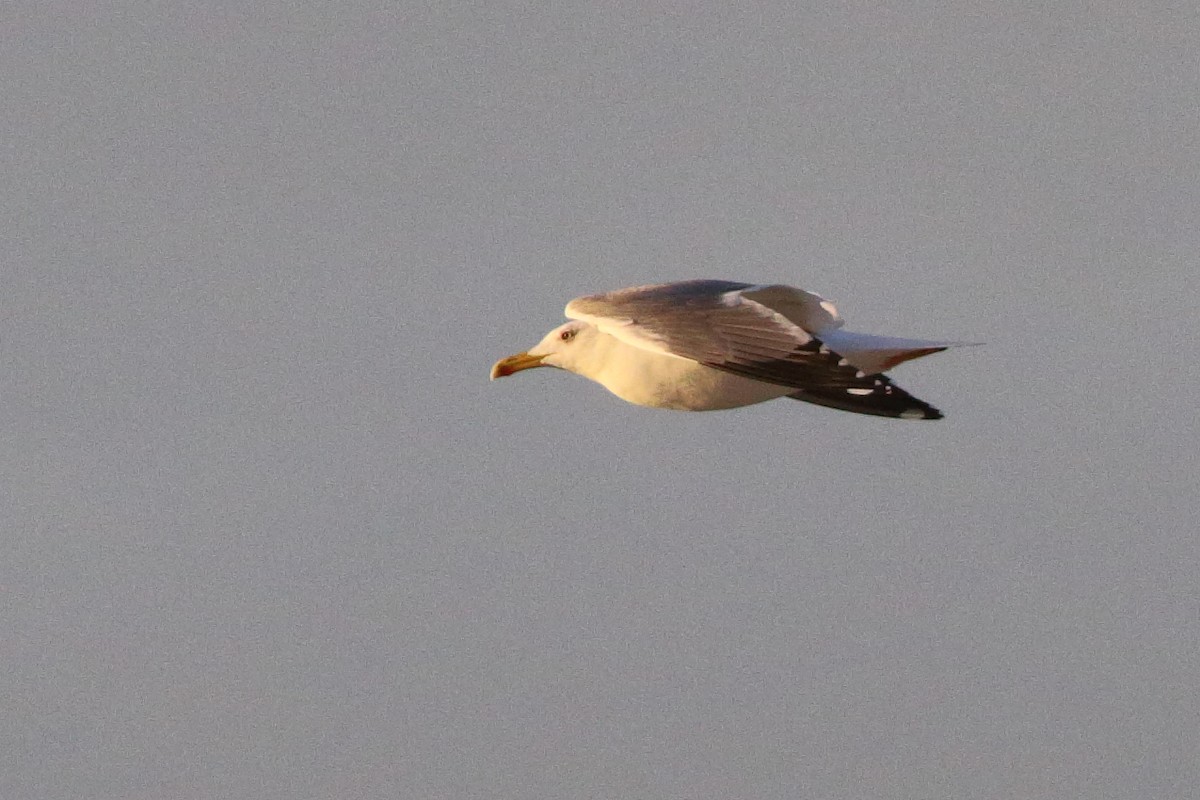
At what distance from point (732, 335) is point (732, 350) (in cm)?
16

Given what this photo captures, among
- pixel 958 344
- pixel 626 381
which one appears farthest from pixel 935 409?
pixel 626 381

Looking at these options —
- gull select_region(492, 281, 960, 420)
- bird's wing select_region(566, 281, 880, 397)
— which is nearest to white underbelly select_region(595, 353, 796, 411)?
gull select_region(492, 281, 960, 420)

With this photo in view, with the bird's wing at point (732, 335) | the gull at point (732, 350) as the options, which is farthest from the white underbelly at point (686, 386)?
the bird's wing at point (732, 335)

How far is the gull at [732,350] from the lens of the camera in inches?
788

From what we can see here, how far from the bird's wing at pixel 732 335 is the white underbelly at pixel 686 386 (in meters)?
0.37

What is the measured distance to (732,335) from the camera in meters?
20.1

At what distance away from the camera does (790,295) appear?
20.8 m

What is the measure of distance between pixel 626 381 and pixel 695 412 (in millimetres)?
527

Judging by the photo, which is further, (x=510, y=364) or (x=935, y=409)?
(x=510, y=364)

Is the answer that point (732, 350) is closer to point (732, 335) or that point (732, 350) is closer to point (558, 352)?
point (732, 335)

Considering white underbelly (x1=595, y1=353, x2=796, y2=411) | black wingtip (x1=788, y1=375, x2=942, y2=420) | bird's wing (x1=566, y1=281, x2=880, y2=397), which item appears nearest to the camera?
bird's wing (x1=566, y1=281, x2=880, y2=397)

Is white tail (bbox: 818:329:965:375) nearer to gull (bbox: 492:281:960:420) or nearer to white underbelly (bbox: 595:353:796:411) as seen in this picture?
gull (bbox: 492:281:960:420)

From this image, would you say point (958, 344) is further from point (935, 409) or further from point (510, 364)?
point (510, 364)

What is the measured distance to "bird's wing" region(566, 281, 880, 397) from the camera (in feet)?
65.6
